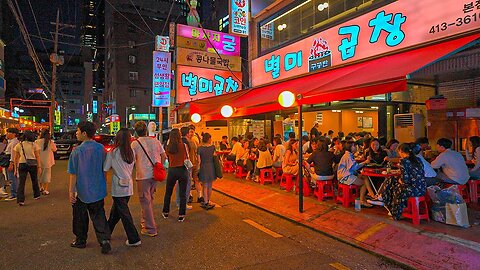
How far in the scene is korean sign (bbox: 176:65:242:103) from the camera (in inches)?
679

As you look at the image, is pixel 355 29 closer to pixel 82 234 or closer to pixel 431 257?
pixel 431 257

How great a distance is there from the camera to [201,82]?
58.0 ft

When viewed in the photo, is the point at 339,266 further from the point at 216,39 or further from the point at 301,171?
the point at 216,39

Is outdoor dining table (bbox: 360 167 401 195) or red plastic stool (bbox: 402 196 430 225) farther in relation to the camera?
outdoor dining table (bbox: 360 167 401 195)

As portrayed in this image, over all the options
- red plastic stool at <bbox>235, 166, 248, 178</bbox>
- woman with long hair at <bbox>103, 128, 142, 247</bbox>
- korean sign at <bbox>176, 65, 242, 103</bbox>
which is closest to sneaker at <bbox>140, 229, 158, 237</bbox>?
woman with long hair at <bbox>103, 128, 142, 247</bbox>

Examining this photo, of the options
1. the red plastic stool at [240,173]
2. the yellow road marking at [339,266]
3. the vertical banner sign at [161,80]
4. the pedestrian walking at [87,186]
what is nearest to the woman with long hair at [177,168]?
the pedestrian walking at [87,186]

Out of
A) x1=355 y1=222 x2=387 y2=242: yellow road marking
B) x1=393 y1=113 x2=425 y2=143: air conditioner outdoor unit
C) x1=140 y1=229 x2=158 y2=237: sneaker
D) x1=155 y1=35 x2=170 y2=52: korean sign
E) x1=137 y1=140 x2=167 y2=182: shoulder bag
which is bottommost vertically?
x1=355 y1=222 x2=387 y2=242: yellow road marking

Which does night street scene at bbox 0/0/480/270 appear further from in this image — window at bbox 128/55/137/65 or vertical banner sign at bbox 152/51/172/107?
window at bbox 128/55/137/65

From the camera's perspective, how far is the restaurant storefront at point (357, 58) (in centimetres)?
664

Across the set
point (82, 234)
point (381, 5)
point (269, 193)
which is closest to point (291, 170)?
point (269, 193)

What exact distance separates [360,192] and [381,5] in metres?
5.18

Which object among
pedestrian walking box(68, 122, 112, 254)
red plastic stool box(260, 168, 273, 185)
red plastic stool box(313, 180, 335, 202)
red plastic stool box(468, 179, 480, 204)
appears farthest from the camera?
red plastic stool box(260, 168, 273, 185)

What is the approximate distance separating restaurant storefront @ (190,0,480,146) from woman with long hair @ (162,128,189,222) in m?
2.91

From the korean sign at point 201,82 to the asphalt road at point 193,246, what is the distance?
Result: 1082cm
